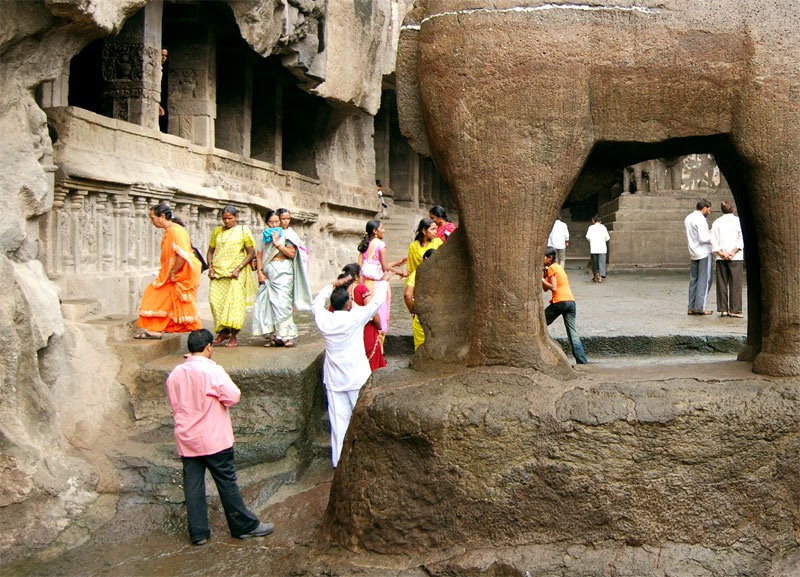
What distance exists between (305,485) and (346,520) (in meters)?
1.75

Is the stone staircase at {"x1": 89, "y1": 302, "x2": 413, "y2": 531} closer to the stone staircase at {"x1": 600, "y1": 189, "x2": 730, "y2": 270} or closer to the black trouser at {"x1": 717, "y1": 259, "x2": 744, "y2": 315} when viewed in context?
the black trouser at {"x1": 717, "y1": 259, "x2": 744, "y2": 315}

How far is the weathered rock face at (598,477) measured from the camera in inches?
121

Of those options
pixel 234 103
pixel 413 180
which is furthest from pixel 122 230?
pixel 413 180

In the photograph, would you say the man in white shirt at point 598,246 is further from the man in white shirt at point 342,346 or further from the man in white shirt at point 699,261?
the man in white shirt at point 342,346

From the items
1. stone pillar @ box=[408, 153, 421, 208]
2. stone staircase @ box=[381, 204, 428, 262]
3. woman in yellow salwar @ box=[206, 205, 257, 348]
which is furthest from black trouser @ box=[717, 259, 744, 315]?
stone pillar @ box=[408, 153, 421, 208]

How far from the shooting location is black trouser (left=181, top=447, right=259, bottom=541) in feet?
13.6

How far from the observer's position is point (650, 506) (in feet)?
10.1

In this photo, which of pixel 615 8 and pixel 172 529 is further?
pixel 172 529

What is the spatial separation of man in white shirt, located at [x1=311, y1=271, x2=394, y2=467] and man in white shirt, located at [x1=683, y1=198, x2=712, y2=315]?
15.0 feet

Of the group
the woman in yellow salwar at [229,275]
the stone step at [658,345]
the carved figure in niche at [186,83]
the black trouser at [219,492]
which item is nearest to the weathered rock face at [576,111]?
the black trouser at [219,492]

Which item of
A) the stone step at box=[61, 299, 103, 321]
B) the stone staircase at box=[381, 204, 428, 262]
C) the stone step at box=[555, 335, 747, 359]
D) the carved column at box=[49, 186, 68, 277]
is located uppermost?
the stone staircase at box=[381, 204, 428, 262]

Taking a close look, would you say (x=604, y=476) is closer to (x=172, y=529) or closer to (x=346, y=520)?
(x=346, y=520)

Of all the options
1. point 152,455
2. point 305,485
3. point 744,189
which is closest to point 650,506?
point 744,189

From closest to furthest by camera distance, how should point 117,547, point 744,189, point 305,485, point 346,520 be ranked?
point 346,520
point 744,189
point 117,547
point 305,485
